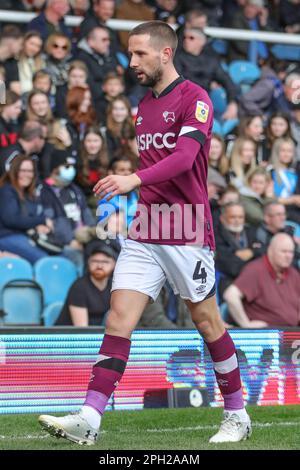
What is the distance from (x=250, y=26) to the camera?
14.6 metres

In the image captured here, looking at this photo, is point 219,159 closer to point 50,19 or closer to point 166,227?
point 50,19

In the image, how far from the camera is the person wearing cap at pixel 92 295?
31.9 feet

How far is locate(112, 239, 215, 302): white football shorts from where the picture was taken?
603cm

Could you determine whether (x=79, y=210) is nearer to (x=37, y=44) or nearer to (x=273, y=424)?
(x=37, y=44)

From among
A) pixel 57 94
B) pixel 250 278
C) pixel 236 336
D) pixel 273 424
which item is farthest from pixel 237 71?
pixel 273 424

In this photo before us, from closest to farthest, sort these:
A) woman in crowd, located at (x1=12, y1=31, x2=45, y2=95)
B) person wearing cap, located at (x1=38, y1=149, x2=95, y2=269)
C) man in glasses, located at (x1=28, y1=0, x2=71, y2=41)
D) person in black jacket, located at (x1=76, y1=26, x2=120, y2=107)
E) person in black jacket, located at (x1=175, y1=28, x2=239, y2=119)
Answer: person wearing cap, located at (x1=38, y1=149, x2=95, y2=269) < woman in crowd, located at (x1=12, y1=31, x2=45, y2=95) < man in glasses, located at (x1=28, y1=0, x2=71, y2=41) < person in black jacket, located at (x1=76, y1=26, x2=120, y2=107) < person in black jacket, located at (x1=175, y1=28, x2=239, y2=119)

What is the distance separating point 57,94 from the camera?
1148 cm

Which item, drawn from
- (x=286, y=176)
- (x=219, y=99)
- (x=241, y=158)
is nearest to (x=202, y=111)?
(x=241, y=158)

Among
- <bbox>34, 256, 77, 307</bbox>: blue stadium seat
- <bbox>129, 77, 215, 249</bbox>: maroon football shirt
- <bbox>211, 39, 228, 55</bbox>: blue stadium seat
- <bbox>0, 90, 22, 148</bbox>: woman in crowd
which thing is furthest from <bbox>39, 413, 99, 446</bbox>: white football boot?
<bbox>211, 39, 228, 55</bbox>: blue stadium seat

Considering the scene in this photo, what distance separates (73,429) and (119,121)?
20.5ft

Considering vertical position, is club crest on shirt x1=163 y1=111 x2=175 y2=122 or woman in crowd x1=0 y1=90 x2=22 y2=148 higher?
woman in crowd x1=0 y1=90 x2=22 y2=148

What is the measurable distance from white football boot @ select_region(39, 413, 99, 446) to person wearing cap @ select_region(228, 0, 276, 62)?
29.9 feet

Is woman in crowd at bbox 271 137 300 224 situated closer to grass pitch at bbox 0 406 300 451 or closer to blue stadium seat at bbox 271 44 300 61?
blue stadium seat at bbox 271 44 300 61

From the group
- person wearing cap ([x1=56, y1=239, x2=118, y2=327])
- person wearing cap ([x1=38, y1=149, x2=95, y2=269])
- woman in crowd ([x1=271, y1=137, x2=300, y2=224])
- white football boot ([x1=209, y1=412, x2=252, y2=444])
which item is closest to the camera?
white football boot ([x1=209, y1=412, x2=252, y2=444])
